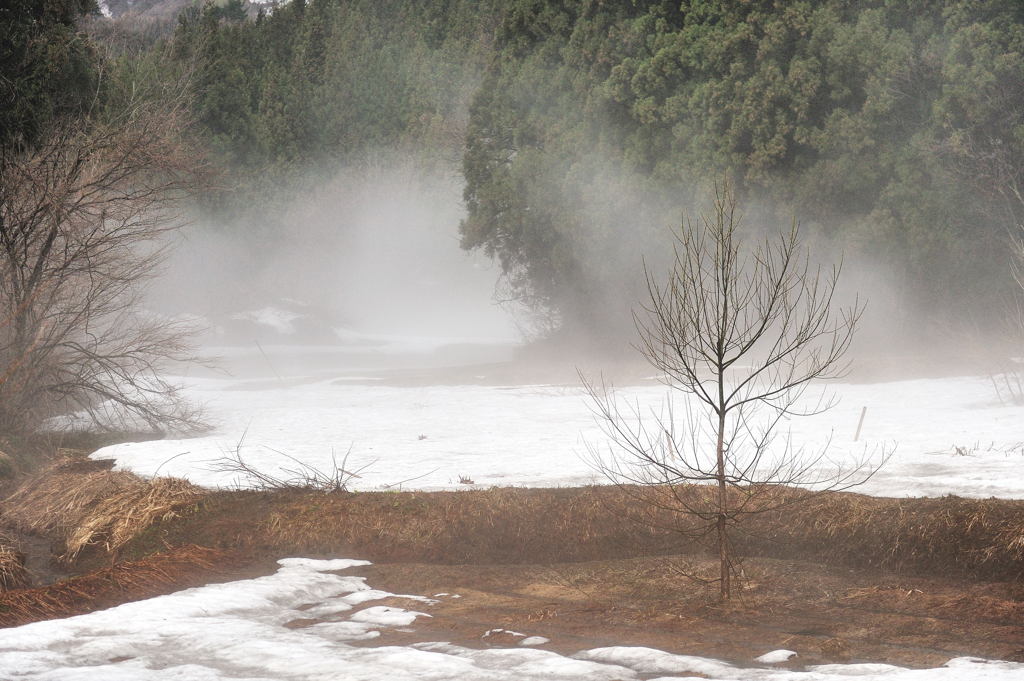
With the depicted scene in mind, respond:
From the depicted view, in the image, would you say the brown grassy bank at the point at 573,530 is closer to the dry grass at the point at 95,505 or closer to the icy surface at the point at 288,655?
the dry grass at the point at 95,505

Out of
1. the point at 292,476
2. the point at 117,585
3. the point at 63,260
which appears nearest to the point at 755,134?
the point at 292,476

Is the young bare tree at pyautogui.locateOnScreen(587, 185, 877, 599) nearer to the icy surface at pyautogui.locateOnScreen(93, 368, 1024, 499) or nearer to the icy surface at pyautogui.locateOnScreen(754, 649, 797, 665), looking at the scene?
the icy surface at pyautogui.locateOnScreen(93, 368, 1024, 499)

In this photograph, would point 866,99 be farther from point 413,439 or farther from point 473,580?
point 473,580

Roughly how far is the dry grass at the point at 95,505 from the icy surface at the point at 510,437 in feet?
3.03

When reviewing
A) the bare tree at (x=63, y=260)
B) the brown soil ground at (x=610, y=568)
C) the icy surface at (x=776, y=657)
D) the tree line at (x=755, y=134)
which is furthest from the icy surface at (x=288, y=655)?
the tree line at (x=755, y=134)

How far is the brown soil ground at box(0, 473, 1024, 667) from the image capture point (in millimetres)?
7277

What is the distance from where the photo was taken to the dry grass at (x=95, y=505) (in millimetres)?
10688

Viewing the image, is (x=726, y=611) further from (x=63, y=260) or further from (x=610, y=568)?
(x=63, y=260)

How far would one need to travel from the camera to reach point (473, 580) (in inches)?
350

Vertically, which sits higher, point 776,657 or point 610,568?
point 610,568

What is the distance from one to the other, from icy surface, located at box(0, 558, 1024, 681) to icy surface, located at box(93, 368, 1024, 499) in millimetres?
4417

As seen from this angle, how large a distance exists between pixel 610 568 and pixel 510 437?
7316 mm

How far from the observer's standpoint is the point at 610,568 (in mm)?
9031

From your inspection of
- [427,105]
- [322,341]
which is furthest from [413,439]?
[427,105]
